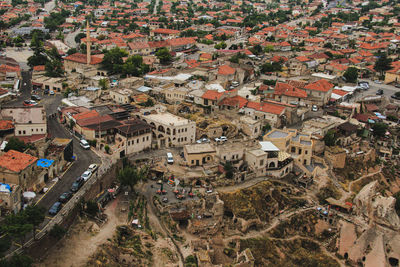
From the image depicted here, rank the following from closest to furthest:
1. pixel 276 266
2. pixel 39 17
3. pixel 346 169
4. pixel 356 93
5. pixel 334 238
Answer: pixel 276 266
pixel 334 238
pixel 346 169
pixel 356 93
pixel 39 17

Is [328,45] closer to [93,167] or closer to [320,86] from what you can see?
[320,86]

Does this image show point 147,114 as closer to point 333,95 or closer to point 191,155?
point 191,155

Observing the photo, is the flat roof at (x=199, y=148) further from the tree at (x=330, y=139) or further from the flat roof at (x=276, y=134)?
the tree at (x=330, y=139)

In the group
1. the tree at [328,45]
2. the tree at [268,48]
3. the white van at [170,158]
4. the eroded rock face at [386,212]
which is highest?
the tree at [328,45]

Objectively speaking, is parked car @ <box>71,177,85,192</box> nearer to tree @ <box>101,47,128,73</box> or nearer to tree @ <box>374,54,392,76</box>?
tree @ <box>101,47,128,73</box>

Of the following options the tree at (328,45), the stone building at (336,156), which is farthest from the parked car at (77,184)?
the tree at (328,45)

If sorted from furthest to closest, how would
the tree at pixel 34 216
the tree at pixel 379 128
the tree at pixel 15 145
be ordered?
the tree at pixel 379 128 < the tree at pixel 15 145 < the tree at pixel 34 216

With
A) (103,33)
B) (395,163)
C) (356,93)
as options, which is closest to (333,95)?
(356,93)
